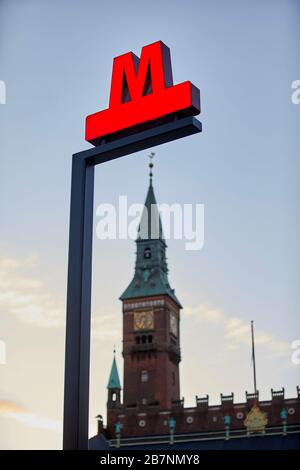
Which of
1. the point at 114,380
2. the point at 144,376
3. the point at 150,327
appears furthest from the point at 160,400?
the point at 150,327

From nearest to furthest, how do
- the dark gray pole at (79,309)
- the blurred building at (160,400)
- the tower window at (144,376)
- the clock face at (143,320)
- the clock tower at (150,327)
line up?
the dark gray pole at (79,309) → the blurred building at (160,400) → the clock tower at (150,327) → the tower window at (144,376) → the clock face at (143,320)

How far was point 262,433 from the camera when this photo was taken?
60656 millimetres

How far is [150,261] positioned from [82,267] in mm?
66051

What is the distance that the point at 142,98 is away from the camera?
11.5m

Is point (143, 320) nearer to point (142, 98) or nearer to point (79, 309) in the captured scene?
point (142, 98)

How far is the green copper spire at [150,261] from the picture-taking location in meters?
74.7

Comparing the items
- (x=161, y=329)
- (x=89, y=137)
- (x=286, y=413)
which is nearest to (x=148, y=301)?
(x=161, y=329)

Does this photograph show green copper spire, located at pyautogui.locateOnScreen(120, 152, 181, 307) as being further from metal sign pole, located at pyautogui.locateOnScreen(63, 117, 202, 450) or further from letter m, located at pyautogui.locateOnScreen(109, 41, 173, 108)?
metal sign pole, located at pyautogui.locateOnScreen(63, 117, 202, 450)

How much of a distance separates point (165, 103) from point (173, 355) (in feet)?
213

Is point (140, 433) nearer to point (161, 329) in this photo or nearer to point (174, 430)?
point (174, 430)

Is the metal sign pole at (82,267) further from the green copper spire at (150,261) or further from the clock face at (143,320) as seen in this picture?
the clock face at (143,320)

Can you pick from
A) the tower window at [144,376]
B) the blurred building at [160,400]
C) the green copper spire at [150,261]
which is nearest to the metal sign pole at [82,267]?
the blurred building at [160,400]

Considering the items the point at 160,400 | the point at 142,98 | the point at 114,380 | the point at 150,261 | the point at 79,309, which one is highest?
the point at 150,261
